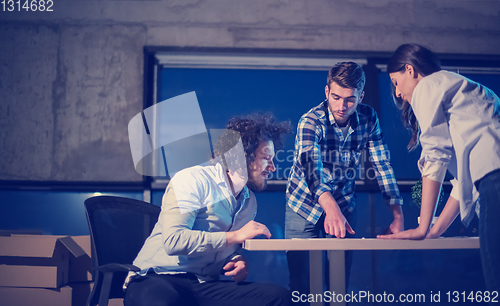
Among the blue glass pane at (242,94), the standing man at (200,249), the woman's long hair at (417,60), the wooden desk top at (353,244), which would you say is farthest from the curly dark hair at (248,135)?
the blue glass pane at (242,94)

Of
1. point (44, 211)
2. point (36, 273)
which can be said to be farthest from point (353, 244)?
point (44, 211)

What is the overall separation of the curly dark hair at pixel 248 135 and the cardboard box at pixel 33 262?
44.5 inches

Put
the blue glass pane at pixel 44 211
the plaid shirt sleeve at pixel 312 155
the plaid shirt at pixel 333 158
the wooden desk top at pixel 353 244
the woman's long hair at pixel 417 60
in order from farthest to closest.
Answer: the blue glass pane at pixel 44 211 → the plaid shirt at pixel 333 158 → the plaid shirt sleeve at pixel 312 155 → the woman's long hair at pixel 417 60 → the wooden desk top at pixel 353 244

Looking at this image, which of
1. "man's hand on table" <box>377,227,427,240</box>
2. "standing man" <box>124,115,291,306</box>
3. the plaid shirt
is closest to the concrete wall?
the plaid shirt

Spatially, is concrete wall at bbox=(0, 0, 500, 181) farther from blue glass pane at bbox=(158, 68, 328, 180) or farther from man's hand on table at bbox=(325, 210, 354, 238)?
man's hand on table at bbox=(325, 210, 354, 238)

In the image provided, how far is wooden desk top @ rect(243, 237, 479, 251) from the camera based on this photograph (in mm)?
1222

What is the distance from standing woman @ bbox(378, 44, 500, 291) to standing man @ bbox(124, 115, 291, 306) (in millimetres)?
567

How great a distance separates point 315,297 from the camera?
1.29 meters

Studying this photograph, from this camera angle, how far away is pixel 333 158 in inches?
71.6

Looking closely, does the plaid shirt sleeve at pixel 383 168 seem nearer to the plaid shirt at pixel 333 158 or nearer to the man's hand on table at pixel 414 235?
the plaid shirt at pixel 333 158

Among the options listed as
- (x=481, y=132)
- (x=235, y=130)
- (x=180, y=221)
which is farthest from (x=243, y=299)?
(x=481, y=132)

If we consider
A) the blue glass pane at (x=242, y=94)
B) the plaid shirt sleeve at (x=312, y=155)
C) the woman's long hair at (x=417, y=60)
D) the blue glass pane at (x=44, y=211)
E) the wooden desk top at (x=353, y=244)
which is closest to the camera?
the wooden desk top at (x=353, y=244)

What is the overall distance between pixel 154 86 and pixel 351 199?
1691 mm

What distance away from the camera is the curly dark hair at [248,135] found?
5.37ft
